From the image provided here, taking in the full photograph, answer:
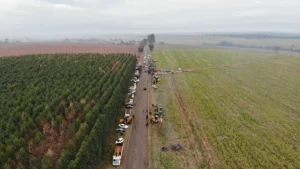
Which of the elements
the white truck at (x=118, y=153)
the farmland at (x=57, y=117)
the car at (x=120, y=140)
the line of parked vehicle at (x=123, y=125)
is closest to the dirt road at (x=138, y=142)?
the white truck at (x=118, y=153)

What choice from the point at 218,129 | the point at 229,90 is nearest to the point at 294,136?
the point at 218,129

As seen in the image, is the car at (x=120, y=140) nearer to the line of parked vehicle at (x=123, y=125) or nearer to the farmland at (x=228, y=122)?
the line of parked vehicle at (x=123, y=125)

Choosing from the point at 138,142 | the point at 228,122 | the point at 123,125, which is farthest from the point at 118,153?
the point at 228,122

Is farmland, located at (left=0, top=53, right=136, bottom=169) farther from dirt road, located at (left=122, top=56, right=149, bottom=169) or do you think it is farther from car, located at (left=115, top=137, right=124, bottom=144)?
dirt road, located at (left=122, top=56, right=149, bottom=169)

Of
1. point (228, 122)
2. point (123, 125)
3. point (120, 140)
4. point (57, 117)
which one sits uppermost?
point (57, 117)

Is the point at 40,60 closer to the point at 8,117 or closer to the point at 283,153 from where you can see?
the point at 8,117

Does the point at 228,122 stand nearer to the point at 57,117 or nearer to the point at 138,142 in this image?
the point at 138,142

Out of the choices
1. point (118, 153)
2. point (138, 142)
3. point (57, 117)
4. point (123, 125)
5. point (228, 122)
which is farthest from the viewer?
point (228, 122)
